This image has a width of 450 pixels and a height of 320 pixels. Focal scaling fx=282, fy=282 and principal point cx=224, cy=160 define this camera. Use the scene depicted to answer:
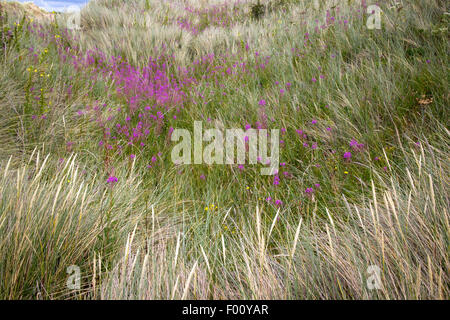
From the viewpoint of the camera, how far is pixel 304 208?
2070 millimetres

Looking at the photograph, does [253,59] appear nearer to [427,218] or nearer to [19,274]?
[427,218]

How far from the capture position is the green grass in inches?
52.4

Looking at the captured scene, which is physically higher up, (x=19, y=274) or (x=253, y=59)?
(x=253, y=59)

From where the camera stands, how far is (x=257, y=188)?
2369 mm

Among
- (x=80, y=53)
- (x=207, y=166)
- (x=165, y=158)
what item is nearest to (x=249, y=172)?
(x=207, y=166)

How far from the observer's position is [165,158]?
2867 mm

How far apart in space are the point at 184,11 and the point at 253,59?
5.36 meters

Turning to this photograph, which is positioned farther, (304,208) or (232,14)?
(232,14)

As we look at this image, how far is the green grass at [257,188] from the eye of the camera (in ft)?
4.37

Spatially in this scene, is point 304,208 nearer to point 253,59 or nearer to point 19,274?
point 19,274

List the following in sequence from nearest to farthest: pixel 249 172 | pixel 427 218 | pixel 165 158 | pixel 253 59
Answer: pixel 427 218
pixel 249 172
pixel 165 158
pixel 253 59

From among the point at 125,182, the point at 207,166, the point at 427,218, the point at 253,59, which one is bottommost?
the point at 427,218

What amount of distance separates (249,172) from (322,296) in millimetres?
1385
